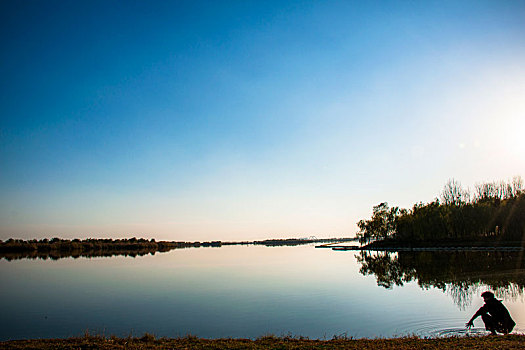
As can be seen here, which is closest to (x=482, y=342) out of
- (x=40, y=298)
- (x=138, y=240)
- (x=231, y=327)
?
(x=231, y=327)

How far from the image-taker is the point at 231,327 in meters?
17.2

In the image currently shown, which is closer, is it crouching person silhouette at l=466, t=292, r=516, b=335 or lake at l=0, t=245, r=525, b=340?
crouching person silhouette at l=466, t=292, r=516, b=335

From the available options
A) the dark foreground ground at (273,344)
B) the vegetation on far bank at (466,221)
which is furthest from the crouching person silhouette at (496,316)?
the vegetation on far bank at (466,221)

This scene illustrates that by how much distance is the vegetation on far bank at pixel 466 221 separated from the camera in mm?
80312

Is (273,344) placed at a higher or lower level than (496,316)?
lower

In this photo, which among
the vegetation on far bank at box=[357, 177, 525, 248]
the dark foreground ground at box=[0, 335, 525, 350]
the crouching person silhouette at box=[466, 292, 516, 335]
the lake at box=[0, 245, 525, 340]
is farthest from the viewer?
the vegetation on far bank at box=[357, 177, 525, 248]

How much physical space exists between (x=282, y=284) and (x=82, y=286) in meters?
20.4

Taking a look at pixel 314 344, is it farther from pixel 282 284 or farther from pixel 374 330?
pixel 282 284

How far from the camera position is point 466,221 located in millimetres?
87875

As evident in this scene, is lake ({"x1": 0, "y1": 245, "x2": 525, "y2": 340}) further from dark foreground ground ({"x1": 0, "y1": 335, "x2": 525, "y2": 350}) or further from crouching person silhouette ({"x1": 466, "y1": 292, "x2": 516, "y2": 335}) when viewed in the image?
dark foreground ground ({"x1": 0, "y1": 335, "x2": 525, "y2": 350})

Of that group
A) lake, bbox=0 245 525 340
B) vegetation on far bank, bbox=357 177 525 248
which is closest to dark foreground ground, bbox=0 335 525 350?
lake, bbox=0 245 525 340

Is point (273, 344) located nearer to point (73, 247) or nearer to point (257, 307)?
point (257, 307)

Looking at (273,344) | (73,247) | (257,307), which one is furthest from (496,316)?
(73,247)

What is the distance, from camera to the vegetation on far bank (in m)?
80.3
